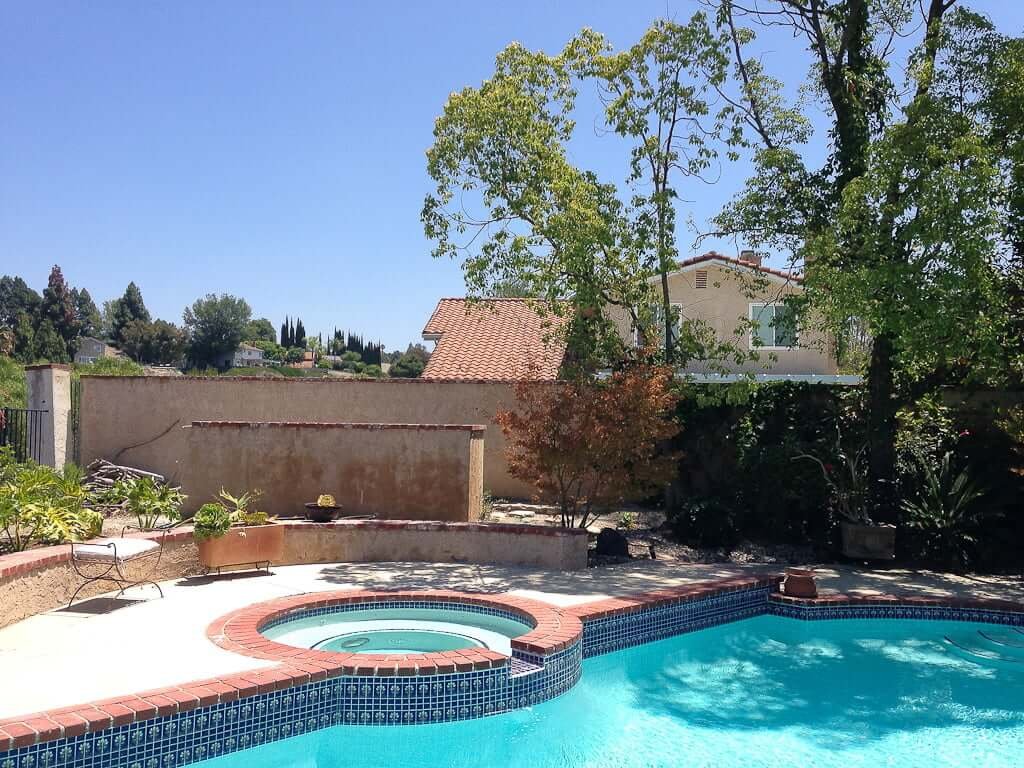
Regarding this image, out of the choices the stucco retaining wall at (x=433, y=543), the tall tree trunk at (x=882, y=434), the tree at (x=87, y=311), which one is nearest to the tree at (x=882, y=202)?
the tall tree trunk at (x=882, y=434)

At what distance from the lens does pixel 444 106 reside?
1638cm

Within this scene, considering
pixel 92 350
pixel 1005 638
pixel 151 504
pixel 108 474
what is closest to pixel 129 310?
pixel 92 350

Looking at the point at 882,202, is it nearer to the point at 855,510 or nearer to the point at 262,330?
the point at 855,510

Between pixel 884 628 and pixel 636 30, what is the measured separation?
11344 millimetres

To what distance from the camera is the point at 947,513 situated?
14.6 m

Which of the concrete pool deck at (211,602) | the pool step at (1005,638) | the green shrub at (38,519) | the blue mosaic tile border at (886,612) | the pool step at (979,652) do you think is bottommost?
the pool step at (979,652)

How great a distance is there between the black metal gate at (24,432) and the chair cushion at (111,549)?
10889 mm

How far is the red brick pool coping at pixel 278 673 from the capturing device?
5941 millimetres

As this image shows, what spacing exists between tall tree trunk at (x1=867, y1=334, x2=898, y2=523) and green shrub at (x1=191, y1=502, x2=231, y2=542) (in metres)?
10.8

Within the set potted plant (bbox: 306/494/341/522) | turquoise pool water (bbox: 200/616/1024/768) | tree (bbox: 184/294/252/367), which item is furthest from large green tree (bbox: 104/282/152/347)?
turquoise pool water (bbox: 200/616/1024/768)

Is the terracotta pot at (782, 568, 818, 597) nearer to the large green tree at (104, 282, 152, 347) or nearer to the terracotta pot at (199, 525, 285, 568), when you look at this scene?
the terracotta pot at (199, 525, 285, 568)

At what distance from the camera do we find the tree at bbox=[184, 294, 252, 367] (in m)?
106

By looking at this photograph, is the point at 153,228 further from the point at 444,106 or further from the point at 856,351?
the point at 856,351

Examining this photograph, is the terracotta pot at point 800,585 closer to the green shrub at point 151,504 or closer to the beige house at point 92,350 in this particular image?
the green shrub at point 151,504
